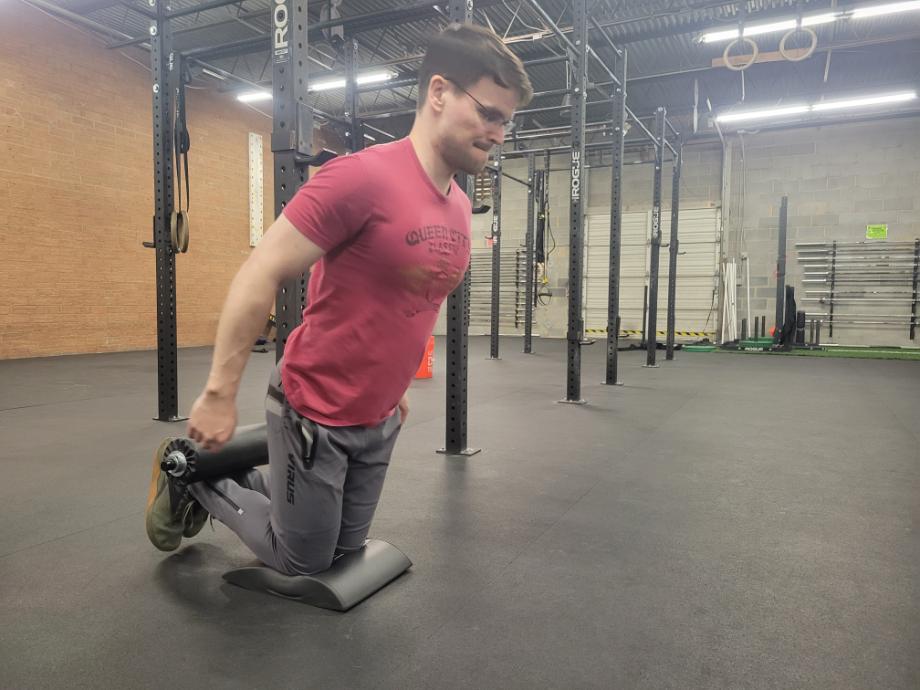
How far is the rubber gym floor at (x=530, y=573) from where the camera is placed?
128 cm

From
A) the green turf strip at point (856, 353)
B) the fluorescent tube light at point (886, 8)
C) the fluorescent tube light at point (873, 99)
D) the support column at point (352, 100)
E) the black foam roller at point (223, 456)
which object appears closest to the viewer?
the black foam roller at point (223, 456)

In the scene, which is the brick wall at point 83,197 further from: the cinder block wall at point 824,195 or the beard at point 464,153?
the cinder block wall at point 824,195

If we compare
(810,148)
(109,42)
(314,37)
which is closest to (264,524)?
(314,37)

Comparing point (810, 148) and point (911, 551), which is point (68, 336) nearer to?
point (911, 551)

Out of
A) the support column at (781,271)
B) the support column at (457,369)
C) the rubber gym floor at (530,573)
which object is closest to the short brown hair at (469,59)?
the rubber gym floor at (530,573)

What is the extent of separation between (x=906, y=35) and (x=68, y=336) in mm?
10987

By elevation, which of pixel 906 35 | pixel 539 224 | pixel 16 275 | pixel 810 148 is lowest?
pixel 16 275

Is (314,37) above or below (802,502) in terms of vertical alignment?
above

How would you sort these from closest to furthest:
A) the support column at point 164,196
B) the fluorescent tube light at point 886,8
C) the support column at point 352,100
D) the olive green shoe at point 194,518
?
the olive green shoe at point 194,518
the support column at point 164,196
the support column at point 352,100
the fluorescent tube light at point 886,8

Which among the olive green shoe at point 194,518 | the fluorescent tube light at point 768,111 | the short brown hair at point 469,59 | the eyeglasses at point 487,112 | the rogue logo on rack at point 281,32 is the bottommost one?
the olive green shoe at point 194,518

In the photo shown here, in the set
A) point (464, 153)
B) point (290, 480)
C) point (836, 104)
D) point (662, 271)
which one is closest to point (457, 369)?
point (290, 480)

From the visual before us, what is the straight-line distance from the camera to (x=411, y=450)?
Result: 315cm

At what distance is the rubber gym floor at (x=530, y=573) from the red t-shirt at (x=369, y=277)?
52 centimetres

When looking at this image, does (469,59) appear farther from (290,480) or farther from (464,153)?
(290,480)
